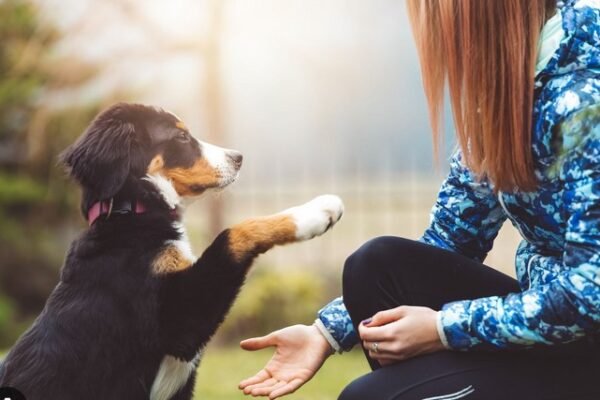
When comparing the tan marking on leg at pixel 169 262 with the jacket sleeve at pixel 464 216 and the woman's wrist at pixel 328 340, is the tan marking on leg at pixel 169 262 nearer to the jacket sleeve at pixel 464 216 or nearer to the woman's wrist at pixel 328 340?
the woman's wrist at pixel 328 340

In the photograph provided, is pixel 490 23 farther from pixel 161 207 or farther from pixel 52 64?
pixel 52 64

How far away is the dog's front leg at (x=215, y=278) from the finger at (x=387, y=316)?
58cm

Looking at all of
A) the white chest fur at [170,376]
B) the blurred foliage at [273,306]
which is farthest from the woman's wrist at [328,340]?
the blurred foliage at [273,306]

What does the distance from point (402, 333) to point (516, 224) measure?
36 cm

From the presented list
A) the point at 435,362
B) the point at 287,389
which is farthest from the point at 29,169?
the point at 435,362

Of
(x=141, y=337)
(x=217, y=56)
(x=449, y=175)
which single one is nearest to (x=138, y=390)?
(x=141, y=337)

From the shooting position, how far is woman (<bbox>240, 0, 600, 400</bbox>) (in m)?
1.67

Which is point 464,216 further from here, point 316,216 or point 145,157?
point 145,157

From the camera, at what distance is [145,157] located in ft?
8.57

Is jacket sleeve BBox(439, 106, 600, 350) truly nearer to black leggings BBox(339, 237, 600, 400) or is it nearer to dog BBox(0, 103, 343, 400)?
black leggings BBox(339, 237, 600, 400)

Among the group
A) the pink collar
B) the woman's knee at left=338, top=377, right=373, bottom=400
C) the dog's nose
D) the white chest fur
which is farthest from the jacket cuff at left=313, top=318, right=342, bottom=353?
the dog's nose

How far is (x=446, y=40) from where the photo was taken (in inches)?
72.5

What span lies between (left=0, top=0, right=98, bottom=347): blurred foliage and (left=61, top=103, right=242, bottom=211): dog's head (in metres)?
5.83

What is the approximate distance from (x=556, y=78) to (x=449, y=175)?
564mm
